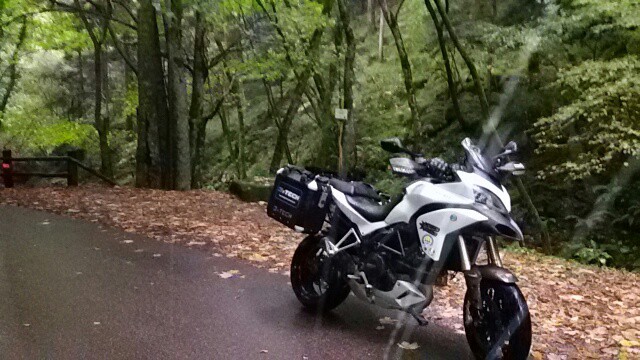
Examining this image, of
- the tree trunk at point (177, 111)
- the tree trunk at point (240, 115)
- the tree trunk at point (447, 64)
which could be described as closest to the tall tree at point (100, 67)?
the tree trunk at point (177, 111)

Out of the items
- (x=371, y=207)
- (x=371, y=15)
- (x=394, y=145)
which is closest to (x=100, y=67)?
(x=371, y=15)

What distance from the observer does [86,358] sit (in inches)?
153

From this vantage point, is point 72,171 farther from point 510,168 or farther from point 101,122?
point 510,168

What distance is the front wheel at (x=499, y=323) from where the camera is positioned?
369 centimetres

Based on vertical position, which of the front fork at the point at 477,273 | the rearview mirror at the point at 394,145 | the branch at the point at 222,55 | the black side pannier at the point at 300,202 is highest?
the branch at the point at 222,55

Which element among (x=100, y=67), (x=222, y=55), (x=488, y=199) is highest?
(x=222, y=55)

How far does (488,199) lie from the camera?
3834 millimetres

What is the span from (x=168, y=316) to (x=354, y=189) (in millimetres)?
2058

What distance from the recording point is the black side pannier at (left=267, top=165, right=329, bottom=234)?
4938mm

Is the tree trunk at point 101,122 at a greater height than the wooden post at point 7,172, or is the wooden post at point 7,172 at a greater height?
the tree trunk at point 101,122

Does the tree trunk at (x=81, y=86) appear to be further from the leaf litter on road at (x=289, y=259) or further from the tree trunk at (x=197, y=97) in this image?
the leaf litter on road at (x=289, y=259)

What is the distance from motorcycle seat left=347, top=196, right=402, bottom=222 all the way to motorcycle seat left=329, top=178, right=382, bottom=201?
0.13 feet

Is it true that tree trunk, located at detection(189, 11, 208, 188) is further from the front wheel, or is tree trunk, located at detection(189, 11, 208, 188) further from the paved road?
the front wheel

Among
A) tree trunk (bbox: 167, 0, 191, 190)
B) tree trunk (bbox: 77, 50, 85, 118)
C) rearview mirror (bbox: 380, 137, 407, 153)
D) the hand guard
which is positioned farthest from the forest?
the hand guard
